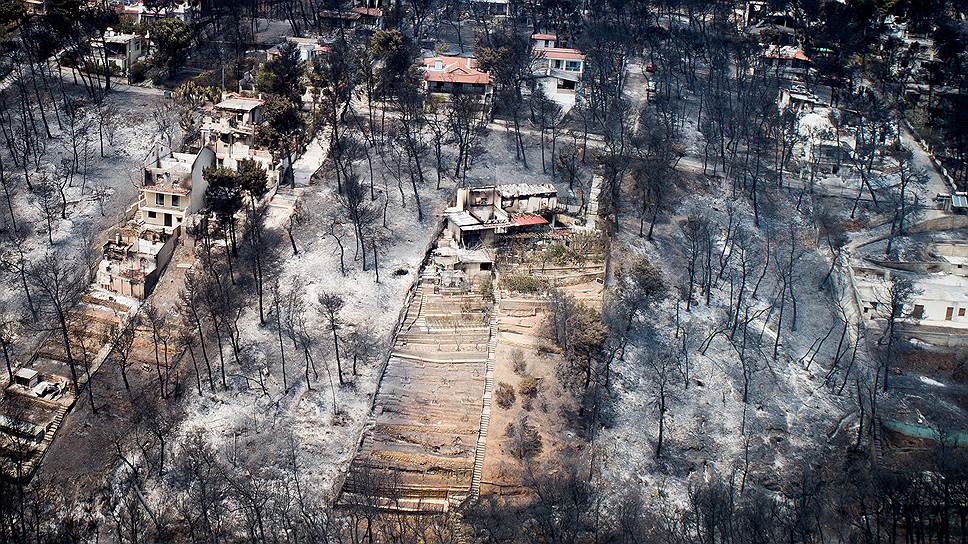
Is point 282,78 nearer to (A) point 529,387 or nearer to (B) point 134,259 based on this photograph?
(B) point 134,259

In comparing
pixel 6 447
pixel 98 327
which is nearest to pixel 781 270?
pixel 98 327

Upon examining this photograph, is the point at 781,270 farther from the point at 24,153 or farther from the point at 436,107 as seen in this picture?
the point at 24,153

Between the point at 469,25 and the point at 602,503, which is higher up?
the point at 469,25

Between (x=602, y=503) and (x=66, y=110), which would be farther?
(x=66, y=110)

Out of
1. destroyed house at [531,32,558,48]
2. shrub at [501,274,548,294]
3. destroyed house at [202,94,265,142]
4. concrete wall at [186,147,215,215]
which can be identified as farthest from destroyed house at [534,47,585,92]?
shrub at [501,274,548,294]

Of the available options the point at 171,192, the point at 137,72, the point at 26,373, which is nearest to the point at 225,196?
the point at 171,192
